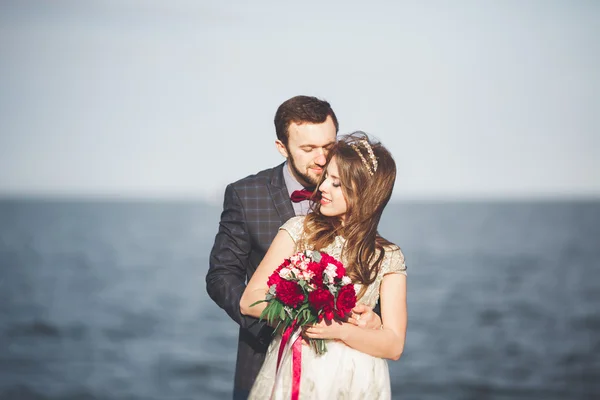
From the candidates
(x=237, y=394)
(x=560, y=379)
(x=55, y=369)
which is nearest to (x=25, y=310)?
(x=55, y=369)

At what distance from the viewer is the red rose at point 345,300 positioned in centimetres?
427

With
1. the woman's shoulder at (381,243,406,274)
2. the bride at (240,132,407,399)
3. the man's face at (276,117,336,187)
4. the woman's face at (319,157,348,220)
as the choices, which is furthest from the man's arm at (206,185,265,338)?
the woman's shoulder at (381,243,406,274)

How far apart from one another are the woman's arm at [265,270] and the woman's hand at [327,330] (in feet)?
1.08

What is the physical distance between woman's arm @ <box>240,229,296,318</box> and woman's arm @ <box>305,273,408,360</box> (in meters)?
0.36

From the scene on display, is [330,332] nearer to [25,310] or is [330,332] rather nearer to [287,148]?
[287,148]

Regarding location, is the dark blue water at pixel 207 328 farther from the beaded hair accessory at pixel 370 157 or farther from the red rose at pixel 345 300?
the red rose at pixel 345 300

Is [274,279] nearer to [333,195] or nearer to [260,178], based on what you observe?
[333,195]

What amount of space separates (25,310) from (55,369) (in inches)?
504

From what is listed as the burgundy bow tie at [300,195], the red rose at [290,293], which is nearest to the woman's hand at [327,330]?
the red rose at [290,293]

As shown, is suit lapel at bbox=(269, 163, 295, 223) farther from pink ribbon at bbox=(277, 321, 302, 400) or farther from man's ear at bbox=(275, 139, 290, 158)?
pink ribbon at bbox=(277, 321, 302, 400)

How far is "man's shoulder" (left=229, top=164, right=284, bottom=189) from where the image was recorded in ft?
18.2

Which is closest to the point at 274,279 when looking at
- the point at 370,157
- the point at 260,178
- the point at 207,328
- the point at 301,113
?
the point at 370,157

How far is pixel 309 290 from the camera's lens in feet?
14.0

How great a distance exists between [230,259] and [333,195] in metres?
1.03
